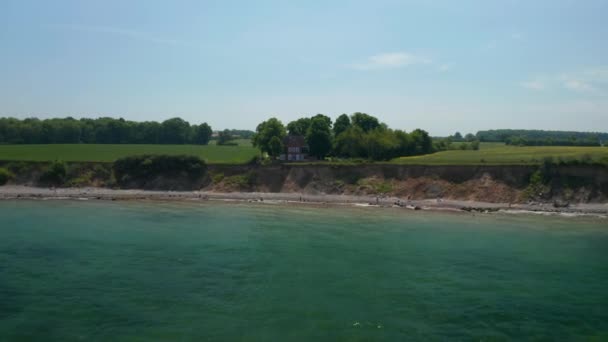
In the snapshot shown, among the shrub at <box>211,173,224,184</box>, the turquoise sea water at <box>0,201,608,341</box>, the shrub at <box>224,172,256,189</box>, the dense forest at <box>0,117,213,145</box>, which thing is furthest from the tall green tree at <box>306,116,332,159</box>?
the dense forest at <box>0,117,213,145</box>

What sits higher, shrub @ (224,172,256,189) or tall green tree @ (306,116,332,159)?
tall green tree @ (306,116,332,159)

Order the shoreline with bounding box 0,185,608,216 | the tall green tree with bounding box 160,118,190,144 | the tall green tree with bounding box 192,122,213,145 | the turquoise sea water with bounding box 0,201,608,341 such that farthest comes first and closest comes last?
the tall green tree with bounding box 192,122,213,145, the tall green tree with bounding box 160,118,190,144, the shoreline with bounding box 0,185,608,216, the turquoise sea water with bounding box 0,201,608,341

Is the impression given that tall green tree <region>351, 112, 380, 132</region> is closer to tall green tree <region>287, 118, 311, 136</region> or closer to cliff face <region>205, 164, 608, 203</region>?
tall green tree <region>287, 118, 311, 136</region>

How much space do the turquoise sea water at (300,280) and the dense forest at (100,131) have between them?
264ft

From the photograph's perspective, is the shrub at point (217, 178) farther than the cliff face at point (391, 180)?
Yes

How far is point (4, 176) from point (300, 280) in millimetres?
60433

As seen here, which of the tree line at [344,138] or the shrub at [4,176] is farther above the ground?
the tree line at [344,138]

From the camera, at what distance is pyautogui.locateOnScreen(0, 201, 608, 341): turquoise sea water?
20.6 meters

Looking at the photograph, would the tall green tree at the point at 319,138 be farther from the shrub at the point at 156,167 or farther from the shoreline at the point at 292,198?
the shrub at the point at 156,167

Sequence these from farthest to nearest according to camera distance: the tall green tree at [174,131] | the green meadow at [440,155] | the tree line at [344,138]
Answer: the tall green tree at [174,131], the tree line at [344,138], the green meadow at [440,155]

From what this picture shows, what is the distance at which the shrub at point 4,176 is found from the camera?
70.2 metres

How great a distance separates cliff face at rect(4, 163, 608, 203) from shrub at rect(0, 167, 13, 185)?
83 centimetres

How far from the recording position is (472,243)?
37.1 meters

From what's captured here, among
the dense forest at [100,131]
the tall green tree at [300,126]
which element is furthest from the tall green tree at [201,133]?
the tall green tree at [300,126]
